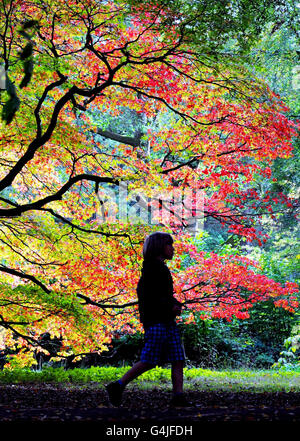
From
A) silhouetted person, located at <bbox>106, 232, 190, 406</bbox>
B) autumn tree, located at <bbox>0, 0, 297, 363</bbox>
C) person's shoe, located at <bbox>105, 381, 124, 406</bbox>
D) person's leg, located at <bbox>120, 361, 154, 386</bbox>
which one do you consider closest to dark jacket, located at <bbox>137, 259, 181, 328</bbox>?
silhouetted person, located at <bbox>106, 232, 190, 406</bbox>

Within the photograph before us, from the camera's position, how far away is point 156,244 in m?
3.41

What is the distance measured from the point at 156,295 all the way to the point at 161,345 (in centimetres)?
37

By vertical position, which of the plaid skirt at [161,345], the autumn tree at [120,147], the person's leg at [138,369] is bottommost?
A: the person's leg at [138,369]

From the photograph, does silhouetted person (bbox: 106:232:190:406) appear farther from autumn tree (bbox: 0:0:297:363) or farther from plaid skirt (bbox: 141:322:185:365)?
autumn tree (bbox: 0:0:297:363)

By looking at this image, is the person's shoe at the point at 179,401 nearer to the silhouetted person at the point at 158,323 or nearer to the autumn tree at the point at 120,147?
the silhouetted person at the point at 158,323

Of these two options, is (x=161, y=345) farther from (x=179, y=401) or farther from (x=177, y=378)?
(x=179, y=401)

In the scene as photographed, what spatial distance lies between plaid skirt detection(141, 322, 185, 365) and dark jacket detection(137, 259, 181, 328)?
0.06 m

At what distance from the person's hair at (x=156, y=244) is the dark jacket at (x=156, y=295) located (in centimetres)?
6

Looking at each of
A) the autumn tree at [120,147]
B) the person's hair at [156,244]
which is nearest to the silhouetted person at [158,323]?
the person's hair at [156,244]

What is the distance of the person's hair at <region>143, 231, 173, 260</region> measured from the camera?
134 inches

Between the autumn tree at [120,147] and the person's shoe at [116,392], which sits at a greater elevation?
the autumn tree at [120,147]

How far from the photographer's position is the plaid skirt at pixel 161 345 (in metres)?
3.23

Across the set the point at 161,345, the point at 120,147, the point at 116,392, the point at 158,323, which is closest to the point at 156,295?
the point at 158,323
